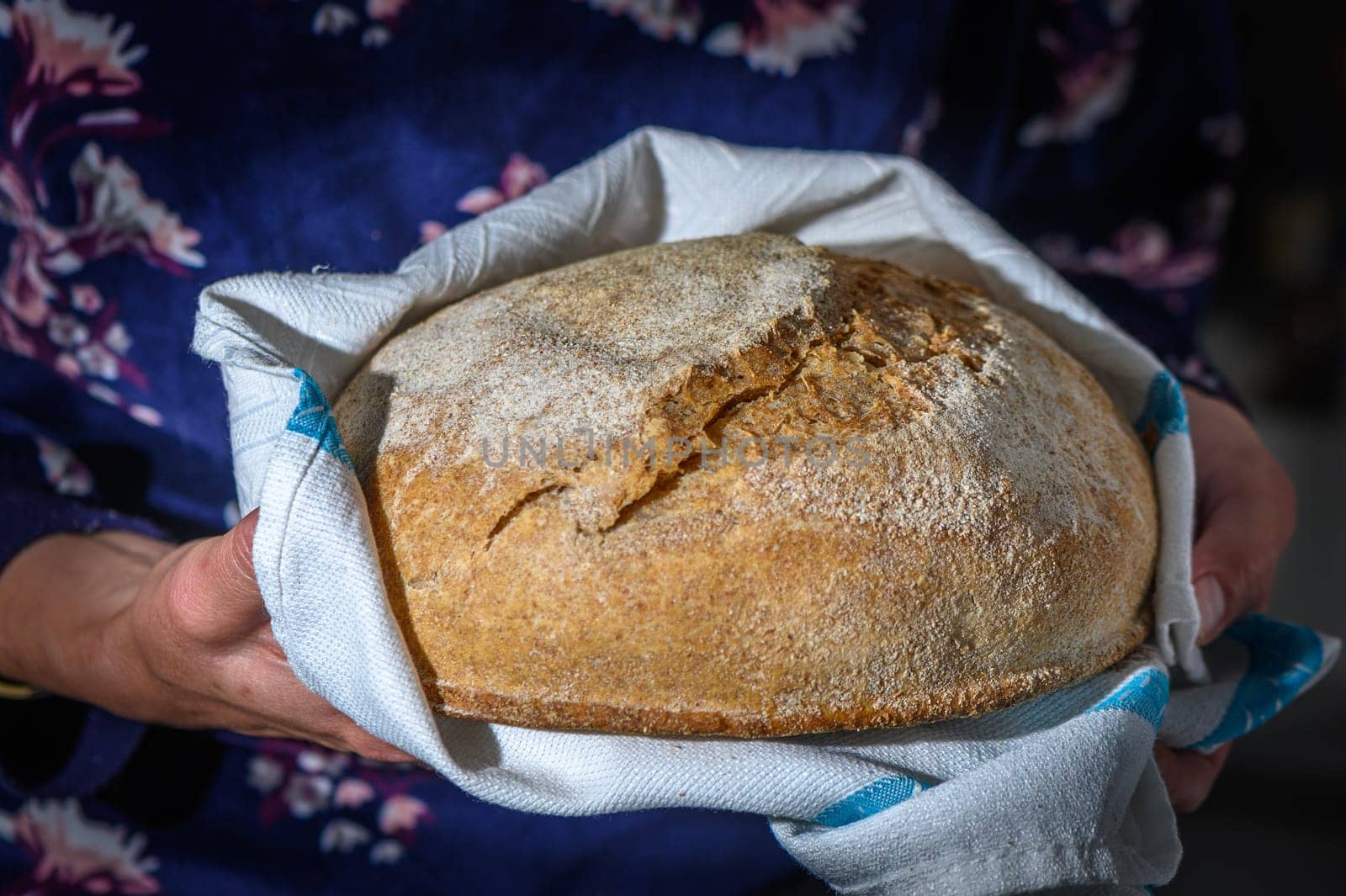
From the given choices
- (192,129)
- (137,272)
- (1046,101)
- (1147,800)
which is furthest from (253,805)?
(1046,101)

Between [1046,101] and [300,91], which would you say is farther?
[1046,101]

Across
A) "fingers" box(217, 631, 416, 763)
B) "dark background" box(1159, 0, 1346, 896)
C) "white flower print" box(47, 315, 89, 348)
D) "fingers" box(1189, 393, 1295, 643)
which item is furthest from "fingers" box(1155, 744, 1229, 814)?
"dark background" box(1159, 0, 1346, 896)

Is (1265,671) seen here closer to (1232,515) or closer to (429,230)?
(1232,515)

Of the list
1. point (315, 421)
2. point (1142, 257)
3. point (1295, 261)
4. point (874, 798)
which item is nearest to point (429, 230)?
point (315, 421)

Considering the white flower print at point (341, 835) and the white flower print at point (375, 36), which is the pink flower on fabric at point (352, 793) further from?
the white flower print at point (375, 36)

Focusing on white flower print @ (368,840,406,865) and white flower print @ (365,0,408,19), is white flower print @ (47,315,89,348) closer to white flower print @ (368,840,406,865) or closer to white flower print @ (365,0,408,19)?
white flower print @ (365,0,408,19)

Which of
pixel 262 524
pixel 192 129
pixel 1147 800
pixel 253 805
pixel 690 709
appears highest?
pixel 192 129

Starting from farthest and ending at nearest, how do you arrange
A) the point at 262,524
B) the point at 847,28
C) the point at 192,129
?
the point at 847,28, the point at 192,129, the point at 262,524

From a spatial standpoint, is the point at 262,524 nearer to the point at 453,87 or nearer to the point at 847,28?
the point at 453,87
